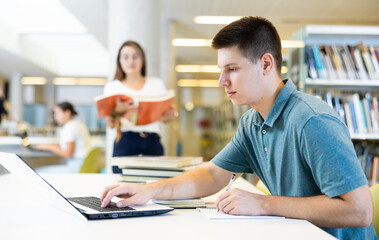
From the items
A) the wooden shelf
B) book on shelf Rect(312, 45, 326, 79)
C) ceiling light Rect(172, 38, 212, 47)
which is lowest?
the wooden shelf

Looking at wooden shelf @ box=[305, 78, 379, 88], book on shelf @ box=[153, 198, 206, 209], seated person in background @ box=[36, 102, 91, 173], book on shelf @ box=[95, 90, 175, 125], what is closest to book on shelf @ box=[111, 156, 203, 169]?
book on shelf @ box=[153, 198, 206, 209]

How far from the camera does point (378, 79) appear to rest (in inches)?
138

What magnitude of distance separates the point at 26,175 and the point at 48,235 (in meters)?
0.25

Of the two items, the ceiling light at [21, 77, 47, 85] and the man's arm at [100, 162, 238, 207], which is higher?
the ceiling light at [21, 77, 47, 85]

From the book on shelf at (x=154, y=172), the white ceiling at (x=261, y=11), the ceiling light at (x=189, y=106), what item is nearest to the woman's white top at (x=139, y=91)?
the book on shelf at (x=154, y=172)

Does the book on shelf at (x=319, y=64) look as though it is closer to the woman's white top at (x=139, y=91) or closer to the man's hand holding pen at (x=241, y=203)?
the woman's white top at (x=139, y=91)

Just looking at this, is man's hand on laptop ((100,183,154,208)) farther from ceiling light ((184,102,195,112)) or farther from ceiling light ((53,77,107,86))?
ceiling light ((184,102,195,112))

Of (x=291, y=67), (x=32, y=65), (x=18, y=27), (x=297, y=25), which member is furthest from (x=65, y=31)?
(x=291, y=67)

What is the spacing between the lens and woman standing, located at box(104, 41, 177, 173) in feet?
8.49

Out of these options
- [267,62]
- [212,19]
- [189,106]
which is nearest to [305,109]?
[267,62]

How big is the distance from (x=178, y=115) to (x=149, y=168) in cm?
269

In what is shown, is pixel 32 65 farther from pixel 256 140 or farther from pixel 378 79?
pixel 256 140

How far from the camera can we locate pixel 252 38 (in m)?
1.22

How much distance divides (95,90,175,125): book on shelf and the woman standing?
0.13 ft
